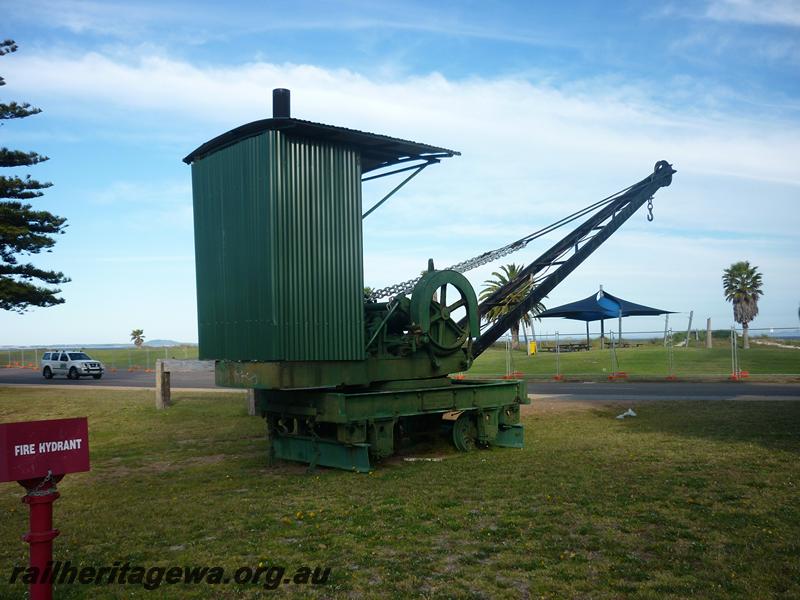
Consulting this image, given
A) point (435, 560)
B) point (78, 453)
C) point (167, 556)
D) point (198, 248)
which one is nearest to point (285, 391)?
point (198, 248)

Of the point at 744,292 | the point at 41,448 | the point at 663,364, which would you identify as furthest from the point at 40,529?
the point at 744,292

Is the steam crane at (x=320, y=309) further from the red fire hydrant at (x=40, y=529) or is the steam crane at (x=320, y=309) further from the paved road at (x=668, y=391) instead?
the paved road at (x=668, y=391)

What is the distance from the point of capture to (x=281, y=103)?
38.6ft

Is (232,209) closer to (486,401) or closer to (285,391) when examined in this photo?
(285,391)

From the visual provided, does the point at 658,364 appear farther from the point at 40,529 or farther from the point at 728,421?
the point at 40,529

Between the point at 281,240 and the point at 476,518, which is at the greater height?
the point at 281,240

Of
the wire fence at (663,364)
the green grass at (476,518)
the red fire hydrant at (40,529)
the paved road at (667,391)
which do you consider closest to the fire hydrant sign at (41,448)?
the red fire hydrant at (40,529)

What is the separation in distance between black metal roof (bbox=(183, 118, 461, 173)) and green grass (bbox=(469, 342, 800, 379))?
2006 cm

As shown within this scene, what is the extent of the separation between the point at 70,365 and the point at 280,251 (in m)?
35.8

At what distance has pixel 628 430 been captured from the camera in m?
14.6

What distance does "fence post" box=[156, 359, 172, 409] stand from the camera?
2181cm

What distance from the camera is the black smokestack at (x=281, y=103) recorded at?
11703 millimetres

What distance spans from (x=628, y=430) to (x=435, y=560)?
9.18m

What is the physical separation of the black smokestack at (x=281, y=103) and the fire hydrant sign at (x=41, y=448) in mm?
7497
